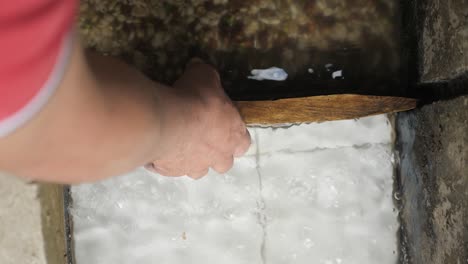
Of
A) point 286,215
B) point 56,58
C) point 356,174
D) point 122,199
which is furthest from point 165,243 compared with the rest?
point 56,58

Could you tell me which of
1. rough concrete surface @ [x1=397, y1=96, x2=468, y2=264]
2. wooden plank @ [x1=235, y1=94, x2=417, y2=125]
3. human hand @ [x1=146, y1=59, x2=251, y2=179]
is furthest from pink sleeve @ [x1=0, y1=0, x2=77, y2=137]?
rough concrete surface @ [x1=397, y1=96, x2=468, y2=264]

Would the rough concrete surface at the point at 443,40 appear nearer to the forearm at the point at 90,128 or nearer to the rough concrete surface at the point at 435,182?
the rough concrete surface at the point at 435,182

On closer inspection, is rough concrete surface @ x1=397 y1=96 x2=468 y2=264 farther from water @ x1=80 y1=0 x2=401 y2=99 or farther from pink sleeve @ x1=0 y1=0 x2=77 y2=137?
pink sleeve @ x1=0 y1=0 x2=77 y2=137

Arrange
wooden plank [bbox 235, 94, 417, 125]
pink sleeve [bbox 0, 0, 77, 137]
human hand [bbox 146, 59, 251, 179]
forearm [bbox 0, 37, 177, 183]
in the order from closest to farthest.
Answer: pink sleeve [bbox 0, 0, 77, 137]
forearm [bbox 0, 37, 177, 183]
human hand [bbox 146, 59, 251, 179]
wooden plank [bbox 235, 94, 417, 125]

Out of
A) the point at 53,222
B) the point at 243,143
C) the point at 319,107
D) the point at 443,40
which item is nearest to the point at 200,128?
the point at 243,143

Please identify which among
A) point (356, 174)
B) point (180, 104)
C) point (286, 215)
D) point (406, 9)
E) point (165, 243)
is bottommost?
point (165, 243)

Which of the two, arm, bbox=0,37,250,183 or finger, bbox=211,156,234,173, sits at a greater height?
arm, bbox=0,37,250,183

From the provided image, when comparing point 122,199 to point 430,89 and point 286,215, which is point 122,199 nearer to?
point 286,215

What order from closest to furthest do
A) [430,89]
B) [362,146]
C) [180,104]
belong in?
[180,104]
[430,89]
[362,146]
